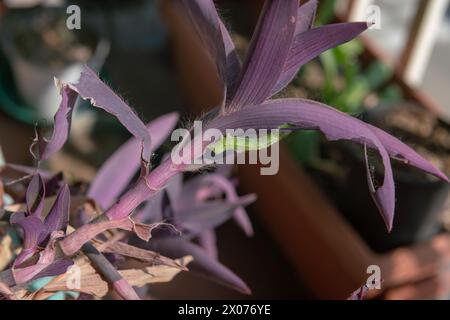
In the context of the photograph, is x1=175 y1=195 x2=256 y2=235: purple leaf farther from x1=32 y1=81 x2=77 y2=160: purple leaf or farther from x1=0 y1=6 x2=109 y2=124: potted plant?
x1=0 y1=6 x2=109 y2=124: potted plant

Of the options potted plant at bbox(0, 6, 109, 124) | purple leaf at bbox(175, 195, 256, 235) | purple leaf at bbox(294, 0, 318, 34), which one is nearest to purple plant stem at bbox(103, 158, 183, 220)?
purple leaf at bbox(294, 0, 318, 34)

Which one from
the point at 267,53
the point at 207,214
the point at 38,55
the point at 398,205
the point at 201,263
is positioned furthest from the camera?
the point at 38,55

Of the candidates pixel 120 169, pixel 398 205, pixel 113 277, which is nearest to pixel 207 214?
pixel 120 169

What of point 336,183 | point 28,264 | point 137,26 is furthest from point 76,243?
point 137,26

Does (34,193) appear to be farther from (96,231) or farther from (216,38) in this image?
(216,38)

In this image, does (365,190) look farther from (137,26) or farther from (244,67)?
(137,26)
